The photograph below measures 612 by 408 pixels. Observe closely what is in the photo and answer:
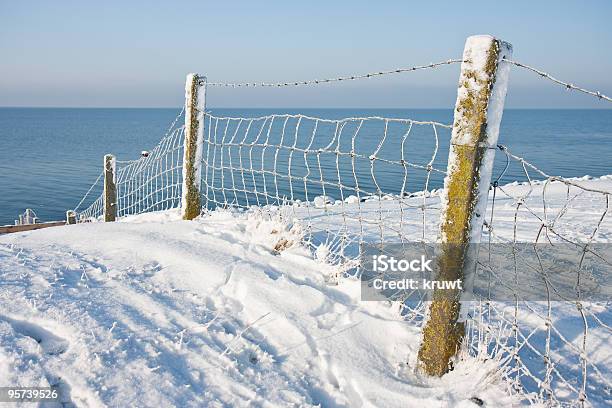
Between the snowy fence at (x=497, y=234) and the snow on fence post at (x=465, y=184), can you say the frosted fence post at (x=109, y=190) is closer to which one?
the snowy fence at (x=497, y=234)

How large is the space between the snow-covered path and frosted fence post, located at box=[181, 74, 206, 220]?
164 centimetres

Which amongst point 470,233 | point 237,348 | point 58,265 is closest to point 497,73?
point 470,233

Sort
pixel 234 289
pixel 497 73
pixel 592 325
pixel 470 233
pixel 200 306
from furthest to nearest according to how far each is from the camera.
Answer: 1. pixel 592 325
2. pixel 234 289
3. pixel 200 306
4. pixel 470 233
5. pixel 497 73

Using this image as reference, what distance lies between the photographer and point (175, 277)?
354 cm

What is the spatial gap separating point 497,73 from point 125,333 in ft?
→ 8.19

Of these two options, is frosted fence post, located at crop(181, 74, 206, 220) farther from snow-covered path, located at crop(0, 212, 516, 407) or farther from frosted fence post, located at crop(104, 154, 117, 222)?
frosted fence post, located at crop(104, 154, 117, 222)

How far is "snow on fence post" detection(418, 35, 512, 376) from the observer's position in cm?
247

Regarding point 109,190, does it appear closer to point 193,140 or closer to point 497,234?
point 193,140

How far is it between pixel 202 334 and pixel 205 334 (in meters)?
0.02

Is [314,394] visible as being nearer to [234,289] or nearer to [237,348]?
[237,348]

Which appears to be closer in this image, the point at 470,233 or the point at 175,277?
the point at 470,233

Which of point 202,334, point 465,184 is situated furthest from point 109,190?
point 465,184

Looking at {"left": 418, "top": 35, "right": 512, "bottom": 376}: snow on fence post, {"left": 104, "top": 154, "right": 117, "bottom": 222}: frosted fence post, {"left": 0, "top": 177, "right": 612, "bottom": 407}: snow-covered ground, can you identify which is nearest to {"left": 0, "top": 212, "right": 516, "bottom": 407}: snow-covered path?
{"left": 0, "top": 177, "right": 612, "bottom": 407}: snow-covered ground

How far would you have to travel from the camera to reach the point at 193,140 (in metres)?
5.62
